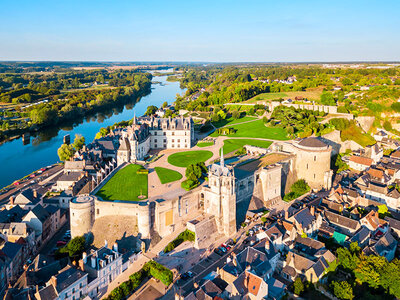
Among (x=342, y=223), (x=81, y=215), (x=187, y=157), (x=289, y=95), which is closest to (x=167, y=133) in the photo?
(x=187, y=157)

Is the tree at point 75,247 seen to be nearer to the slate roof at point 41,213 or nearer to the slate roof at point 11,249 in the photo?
the slate roof at point 11,249

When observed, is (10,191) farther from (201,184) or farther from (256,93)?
(256,93)

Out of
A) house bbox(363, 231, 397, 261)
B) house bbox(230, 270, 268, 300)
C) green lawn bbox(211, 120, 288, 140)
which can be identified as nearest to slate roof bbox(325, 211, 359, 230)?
house bbox(363, 231, 397, 261)

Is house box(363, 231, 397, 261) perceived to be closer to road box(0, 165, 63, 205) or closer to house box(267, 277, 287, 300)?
house box(267, 277, 287, 300)

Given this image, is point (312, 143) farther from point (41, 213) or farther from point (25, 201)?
point (25, 201)

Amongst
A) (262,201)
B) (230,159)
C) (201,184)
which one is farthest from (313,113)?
(201,184)
